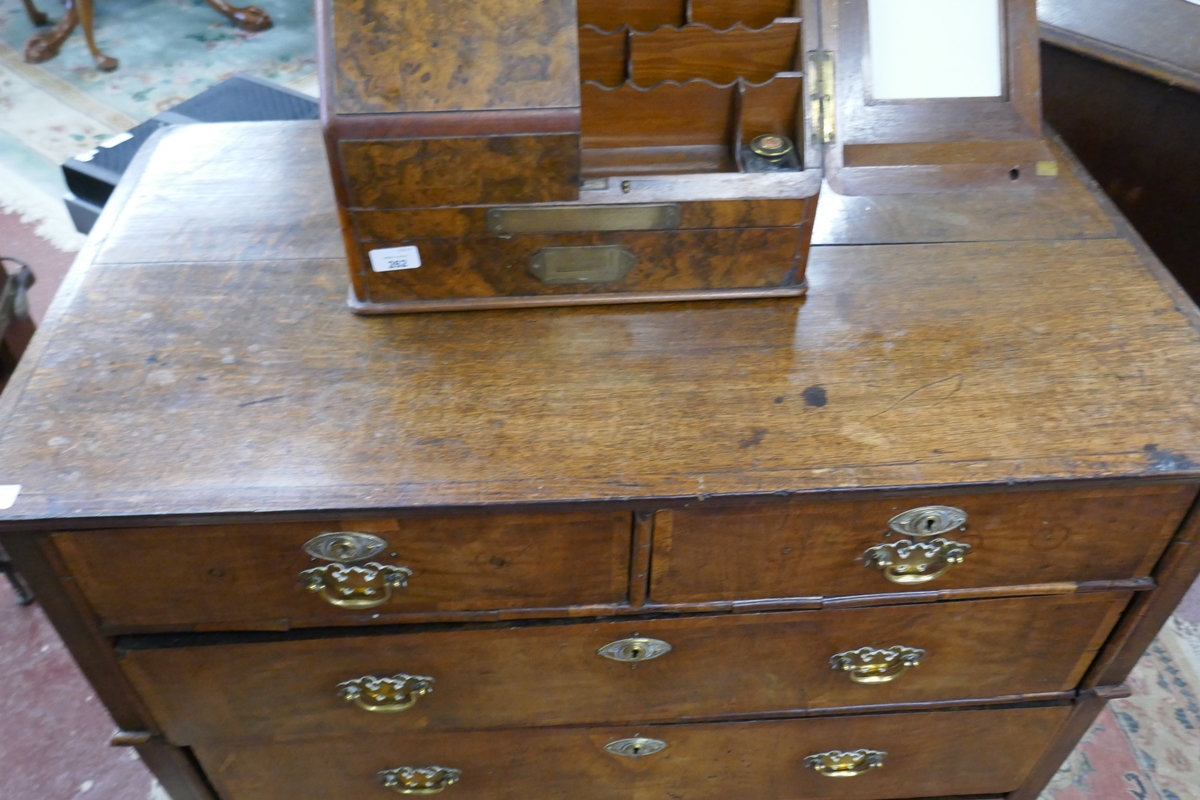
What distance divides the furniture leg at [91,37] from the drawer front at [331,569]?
248cm

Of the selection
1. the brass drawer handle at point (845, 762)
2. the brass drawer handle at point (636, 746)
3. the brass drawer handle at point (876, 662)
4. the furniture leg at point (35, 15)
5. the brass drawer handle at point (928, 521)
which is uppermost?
the furniture leg at point (35, 15)

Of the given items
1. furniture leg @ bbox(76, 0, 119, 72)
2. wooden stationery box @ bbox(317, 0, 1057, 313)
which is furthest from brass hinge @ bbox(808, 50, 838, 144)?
furniture leg @ bbox(76, 0, 119, 72)

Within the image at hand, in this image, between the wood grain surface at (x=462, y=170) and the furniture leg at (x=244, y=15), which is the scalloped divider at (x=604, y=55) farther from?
the furniture leg at (x=244, y=15)

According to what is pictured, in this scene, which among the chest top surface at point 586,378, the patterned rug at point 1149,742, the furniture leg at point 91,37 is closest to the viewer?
the chest top surface at point 586,378

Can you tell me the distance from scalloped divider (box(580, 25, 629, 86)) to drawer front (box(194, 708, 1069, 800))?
28.1 inches

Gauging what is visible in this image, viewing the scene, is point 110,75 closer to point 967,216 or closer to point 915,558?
point 967,216

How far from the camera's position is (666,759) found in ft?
3.61

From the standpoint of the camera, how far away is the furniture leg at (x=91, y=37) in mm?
2686

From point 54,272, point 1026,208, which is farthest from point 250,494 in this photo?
point 54,272

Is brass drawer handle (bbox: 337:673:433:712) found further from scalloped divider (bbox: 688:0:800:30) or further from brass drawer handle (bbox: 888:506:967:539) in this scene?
scalloped divider (bbox: 688:0:800:30)

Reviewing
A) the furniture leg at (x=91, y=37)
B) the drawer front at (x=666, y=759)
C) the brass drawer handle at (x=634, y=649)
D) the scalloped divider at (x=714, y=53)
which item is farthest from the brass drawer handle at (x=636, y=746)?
the furniture leg at (x=91, y=37)

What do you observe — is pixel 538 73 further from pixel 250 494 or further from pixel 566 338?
pixel 250 494

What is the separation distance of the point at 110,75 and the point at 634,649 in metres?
2.68

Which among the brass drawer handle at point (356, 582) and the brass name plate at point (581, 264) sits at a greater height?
the brass name plate at point (581, 264)
